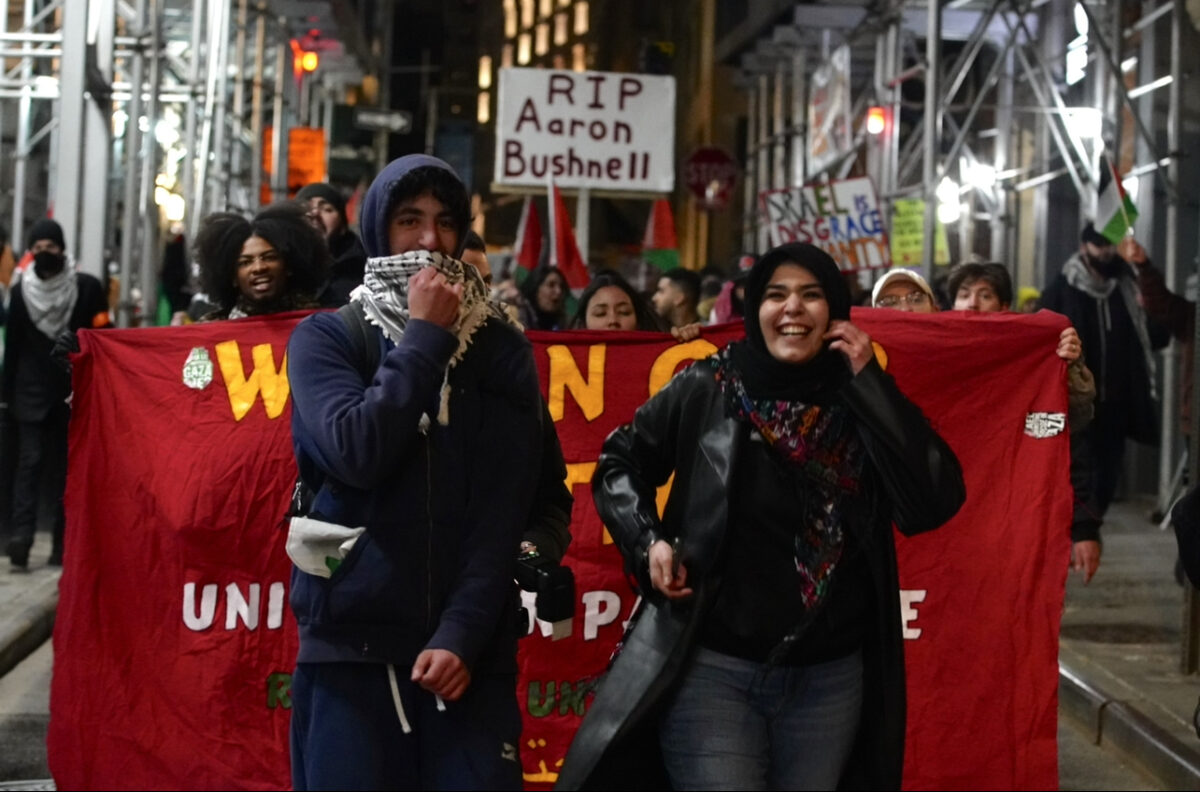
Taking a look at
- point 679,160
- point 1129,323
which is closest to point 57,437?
→ point 1129,323

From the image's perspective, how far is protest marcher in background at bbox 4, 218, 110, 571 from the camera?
11219 millimetres

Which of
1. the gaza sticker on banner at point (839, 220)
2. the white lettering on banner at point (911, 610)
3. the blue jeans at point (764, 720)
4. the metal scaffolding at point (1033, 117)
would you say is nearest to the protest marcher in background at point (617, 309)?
the white lettering on banner at point (911, 610)

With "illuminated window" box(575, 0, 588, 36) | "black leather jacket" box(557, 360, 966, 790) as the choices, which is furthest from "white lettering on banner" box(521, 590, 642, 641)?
"illuminated window" box(575, 0, 588, 36)

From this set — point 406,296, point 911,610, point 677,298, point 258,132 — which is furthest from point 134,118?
point 406,296

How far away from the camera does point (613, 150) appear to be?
12906mm

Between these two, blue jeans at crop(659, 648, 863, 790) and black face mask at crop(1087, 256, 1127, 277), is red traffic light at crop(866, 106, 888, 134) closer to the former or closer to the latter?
black face mask at crop(1087, 256, 1127, 277)

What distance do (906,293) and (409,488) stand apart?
4.36 metres

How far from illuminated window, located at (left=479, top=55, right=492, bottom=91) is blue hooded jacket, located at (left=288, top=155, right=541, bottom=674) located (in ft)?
274

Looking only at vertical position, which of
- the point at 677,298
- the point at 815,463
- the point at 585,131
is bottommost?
the point at 815,463

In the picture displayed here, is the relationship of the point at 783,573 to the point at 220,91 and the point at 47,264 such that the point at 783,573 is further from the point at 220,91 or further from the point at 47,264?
the point at 220,91

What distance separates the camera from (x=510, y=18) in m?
93.8

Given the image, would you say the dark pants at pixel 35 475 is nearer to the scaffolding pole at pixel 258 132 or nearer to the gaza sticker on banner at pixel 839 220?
the gaza sticker on banner at pixel 839 220

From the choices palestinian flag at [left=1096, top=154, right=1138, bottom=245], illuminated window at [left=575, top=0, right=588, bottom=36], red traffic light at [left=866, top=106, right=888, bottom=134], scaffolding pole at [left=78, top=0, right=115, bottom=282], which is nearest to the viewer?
palestinian flag at [left=1096, top=154, right=1138, bottom=245]

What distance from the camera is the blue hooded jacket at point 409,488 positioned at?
11.4 ft
